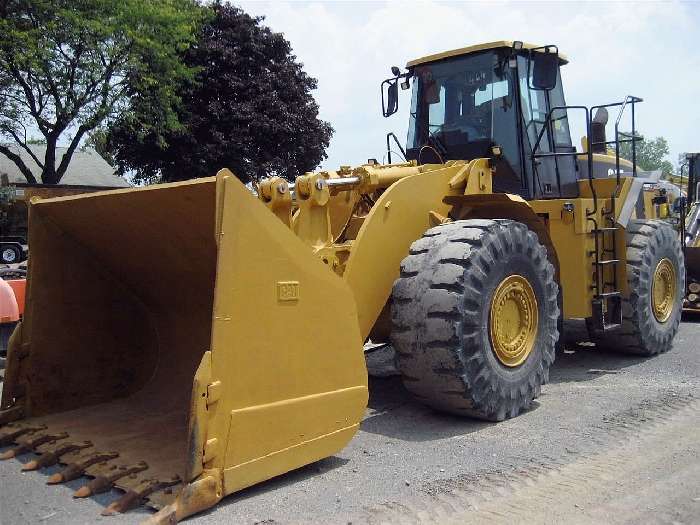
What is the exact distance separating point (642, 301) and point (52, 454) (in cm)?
545

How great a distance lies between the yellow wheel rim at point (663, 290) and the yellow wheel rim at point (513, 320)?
265cm

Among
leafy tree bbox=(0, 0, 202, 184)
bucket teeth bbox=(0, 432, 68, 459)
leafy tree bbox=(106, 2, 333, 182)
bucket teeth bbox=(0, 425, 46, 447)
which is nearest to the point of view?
bucket teeth bbox=(0, 432, 68, 459)

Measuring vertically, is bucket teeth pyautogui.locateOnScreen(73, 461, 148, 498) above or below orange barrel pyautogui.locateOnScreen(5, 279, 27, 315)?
below

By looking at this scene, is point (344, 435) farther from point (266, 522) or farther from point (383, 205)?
point (383, 205)

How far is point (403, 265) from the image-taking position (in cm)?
480

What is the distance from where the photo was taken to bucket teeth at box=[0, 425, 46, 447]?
4395 mm

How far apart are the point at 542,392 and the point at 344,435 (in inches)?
95.6

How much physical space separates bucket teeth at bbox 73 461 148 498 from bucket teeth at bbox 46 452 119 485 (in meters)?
A: 0.17

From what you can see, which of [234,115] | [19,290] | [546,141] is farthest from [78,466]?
[234,115]

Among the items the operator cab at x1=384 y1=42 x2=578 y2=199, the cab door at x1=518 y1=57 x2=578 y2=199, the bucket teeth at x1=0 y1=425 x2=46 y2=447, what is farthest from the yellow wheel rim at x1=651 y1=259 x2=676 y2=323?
the bucket teeth at x1=0 y1=425 x2=46 y2=447

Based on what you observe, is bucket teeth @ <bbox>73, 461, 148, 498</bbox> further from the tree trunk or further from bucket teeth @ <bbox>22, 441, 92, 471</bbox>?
the tree trunk

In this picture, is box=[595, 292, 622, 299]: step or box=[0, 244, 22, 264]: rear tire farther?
box=[0, 244, 22, 264]: rear tire

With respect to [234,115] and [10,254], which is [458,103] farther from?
[234,115]

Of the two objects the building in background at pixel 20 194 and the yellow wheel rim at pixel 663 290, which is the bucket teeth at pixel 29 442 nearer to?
the building in background at pixel 20 194
